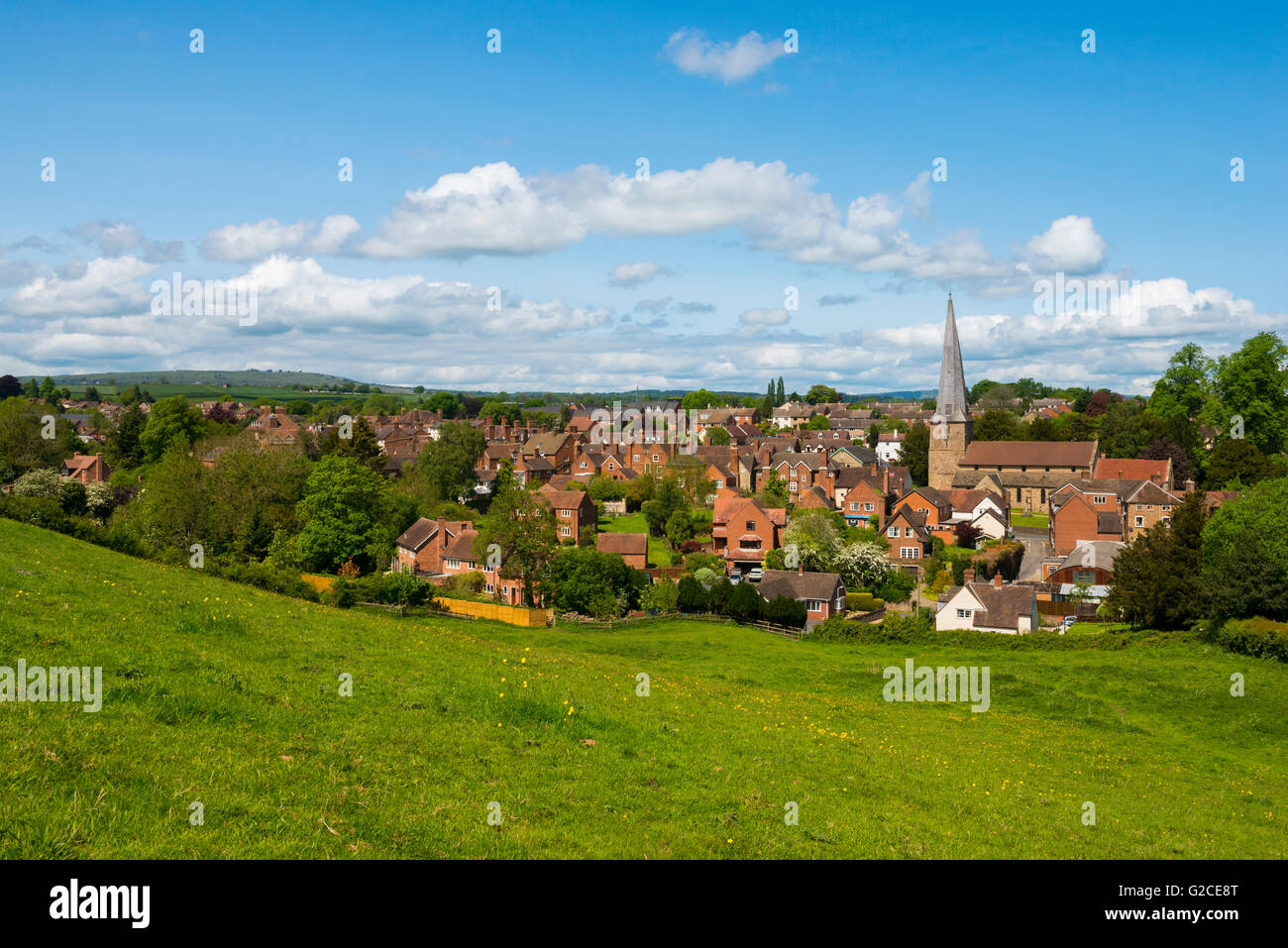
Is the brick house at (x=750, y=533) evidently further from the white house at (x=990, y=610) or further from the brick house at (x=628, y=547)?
the white house at (x=990, y=610)

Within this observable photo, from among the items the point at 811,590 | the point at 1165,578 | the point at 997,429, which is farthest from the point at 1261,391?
the point at 811,590

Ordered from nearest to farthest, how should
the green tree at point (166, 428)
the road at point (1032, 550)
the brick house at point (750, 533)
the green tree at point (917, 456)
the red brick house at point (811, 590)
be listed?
the red brick house at point (811, 590)
the road at point (1032, 550)
the brick house at point (750, 533)
the green tree at point (166, 428)
the green tree at point (917, 456)

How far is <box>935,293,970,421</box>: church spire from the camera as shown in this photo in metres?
98.2

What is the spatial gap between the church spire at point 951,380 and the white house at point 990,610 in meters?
54.3

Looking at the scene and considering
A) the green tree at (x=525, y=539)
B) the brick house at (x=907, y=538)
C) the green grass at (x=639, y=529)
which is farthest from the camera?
the brick house at (x=907, y=538)

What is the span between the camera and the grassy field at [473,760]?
820cm

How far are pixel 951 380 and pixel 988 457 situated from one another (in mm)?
10485

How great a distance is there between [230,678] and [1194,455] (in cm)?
10471

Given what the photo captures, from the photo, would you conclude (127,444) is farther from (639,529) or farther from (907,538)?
(907,538)

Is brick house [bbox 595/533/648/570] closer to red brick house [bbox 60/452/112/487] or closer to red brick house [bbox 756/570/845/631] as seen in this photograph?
red brick house [bbox 756/570/845/631]

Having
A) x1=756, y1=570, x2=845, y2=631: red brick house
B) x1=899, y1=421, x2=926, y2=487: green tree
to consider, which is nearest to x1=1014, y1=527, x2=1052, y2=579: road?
x1=756, y1=570, x2=845, y2=631: red brick house

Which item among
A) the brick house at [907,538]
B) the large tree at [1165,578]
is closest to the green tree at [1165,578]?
the large tree at [1165,578]
